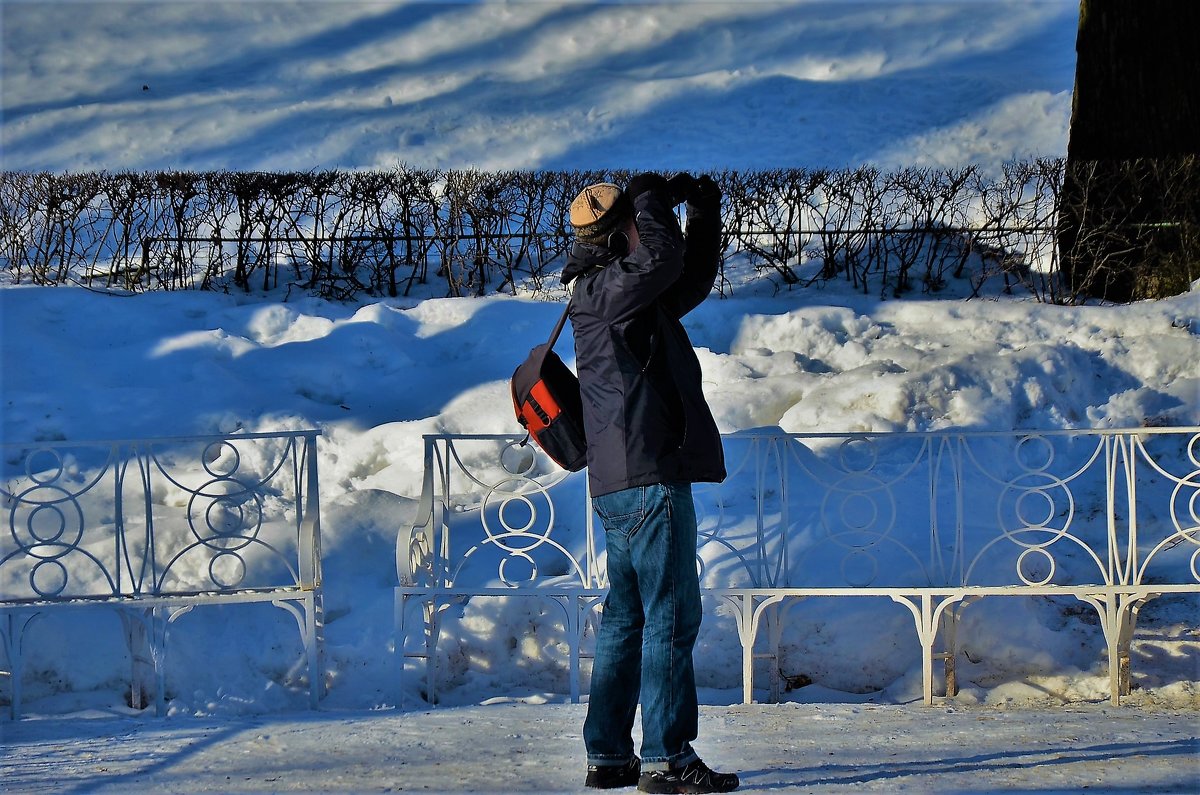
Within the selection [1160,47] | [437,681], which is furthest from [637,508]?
[1160,47]

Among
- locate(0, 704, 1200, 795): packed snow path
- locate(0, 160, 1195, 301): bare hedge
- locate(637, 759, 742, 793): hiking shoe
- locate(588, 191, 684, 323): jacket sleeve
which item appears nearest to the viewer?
locate(588, 191, 684, 323): jacket sleeve

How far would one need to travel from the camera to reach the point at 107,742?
3.62m

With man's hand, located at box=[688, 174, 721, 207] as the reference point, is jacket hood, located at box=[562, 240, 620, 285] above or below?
below

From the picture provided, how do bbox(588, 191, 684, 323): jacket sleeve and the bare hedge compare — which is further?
the bare hedge

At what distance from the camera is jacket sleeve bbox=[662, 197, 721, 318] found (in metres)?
2.95

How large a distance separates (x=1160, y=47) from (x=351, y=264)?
6.33 meters

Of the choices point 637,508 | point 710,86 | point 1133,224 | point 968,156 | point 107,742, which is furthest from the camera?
point 710,86

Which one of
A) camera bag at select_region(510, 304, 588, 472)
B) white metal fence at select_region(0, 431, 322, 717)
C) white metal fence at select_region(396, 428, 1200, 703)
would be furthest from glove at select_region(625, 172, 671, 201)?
white metal fence at select_region(0, 431, 322, 717)

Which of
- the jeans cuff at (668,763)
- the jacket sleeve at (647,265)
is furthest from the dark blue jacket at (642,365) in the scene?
the jeans cuff at (668,763)

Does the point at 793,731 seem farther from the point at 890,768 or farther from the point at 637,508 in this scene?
the point at 637,508

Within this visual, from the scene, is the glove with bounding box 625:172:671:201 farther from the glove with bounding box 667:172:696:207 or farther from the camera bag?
the camera bag

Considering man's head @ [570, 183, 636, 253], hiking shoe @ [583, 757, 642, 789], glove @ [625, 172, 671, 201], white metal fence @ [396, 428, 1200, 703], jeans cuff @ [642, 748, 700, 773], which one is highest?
glove @ [625, 172, 671, 201]

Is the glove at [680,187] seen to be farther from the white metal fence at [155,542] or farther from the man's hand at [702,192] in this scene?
the white metal fence at [155,542]

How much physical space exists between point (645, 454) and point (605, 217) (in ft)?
1.89
